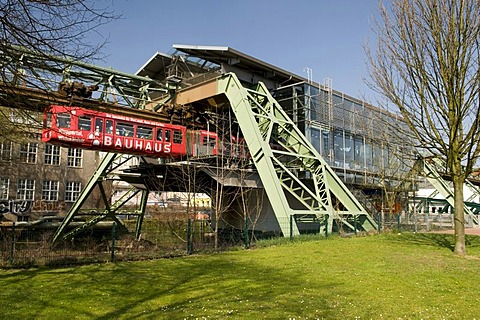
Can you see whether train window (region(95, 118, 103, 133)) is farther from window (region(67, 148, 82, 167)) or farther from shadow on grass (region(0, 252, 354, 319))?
window (region(67, 148, 82, 167))

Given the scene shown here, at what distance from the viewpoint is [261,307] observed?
7.58 m

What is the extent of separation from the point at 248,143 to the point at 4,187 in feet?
114

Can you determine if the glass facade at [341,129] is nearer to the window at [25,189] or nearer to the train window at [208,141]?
the train window at [208,141]

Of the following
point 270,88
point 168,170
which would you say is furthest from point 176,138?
point 270,88

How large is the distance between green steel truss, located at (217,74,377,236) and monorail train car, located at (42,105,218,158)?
8.26 feet

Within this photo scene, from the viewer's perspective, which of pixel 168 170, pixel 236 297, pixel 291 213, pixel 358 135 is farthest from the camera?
pixel 358 135

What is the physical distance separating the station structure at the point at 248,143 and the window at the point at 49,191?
24.4 m

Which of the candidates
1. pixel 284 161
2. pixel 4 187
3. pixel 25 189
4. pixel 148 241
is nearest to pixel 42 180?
pixel 25 189

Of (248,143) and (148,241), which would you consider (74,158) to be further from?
(248,143)

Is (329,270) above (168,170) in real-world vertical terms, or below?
below

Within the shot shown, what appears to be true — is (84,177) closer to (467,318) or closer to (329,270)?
(329,270)

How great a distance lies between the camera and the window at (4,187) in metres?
44.7

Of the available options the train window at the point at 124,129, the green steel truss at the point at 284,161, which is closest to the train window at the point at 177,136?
the train window at the point at 124,129

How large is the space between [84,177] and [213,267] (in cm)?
4261
